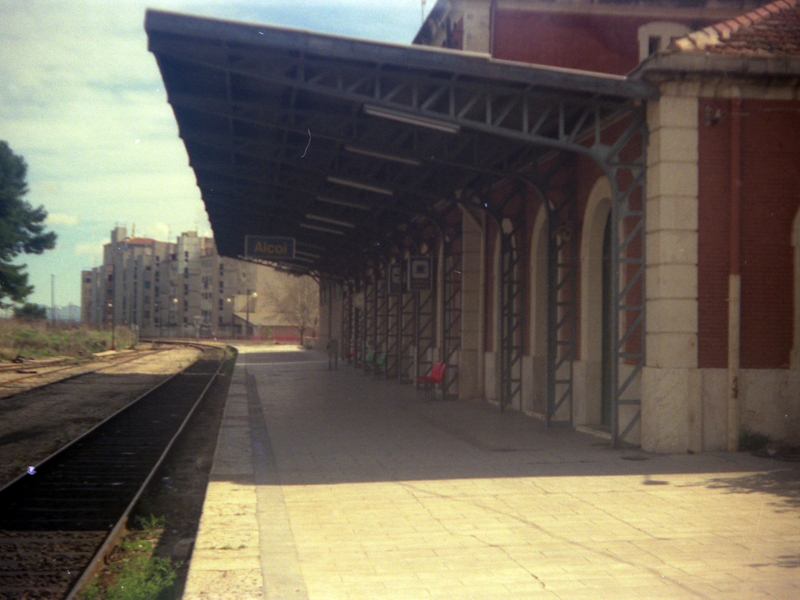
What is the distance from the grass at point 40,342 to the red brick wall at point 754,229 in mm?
31362

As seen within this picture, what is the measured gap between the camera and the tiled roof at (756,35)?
32.9ft

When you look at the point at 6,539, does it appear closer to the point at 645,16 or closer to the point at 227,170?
the point at 227,170

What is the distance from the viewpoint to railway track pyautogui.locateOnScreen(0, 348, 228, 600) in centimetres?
573

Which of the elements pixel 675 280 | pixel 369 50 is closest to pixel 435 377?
pixel 675 280

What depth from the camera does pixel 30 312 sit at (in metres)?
45.4

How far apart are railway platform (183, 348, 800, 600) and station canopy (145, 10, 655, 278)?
415 cm

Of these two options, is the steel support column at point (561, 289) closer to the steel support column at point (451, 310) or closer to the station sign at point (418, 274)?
the steel support column at point (451, 310)

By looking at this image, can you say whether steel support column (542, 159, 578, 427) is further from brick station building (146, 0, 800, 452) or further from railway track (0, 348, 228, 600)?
railway track (0, 348, 228, 600)

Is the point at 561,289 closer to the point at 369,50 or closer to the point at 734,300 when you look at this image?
the point at 734,300

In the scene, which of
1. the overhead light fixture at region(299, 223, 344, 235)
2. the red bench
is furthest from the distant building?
the red bench

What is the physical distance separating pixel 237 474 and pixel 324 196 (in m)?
12.6

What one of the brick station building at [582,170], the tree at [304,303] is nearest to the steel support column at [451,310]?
the brick station building at [582,170]

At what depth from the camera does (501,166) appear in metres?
16.0

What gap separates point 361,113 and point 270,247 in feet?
38.0
